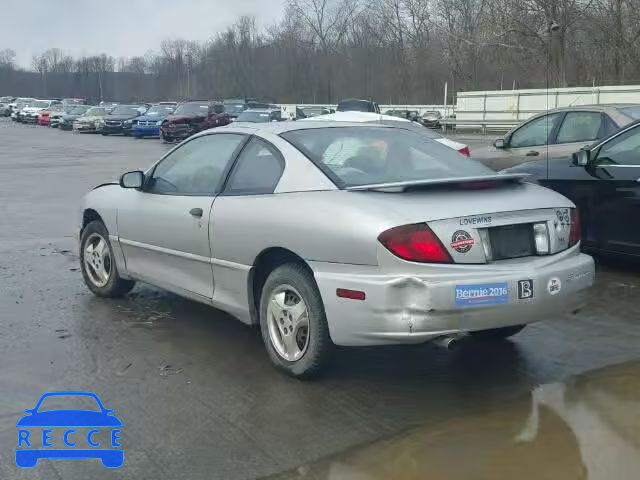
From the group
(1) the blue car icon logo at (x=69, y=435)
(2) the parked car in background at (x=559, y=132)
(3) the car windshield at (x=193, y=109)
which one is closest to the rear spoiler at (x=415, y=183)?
(1) the blue car icon logo at (x=69, y=435)

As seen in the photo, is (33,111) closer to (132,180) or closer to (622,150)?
(132,180)

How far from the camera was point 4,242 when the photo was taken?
31.7ft

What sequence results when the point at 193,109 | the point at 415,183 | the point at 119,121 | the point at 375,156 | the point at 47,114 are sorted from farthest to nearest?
the point at 47,114
the point at 119,121
the point at 193,109
the point at 375,156
the point at 415,183

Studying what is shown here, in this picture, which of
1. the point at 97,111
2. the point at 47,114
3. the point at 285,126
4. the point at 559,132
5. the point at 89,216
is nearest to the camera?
the point at 285,126

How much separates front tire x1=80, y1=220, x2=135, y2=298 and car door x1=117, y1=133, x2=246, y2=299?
0.38m

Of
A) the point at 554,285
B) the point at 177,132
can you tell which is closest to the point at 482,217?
the point at 554,285

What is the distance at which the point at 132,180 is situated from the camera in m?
6.10

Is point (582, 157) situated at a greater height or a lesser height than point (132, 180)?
greater

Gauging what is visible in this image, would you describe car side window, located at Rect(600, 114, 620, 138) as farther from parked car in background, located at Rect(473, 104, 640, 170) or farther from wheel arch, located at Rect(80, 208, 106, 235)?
wheel arch, located at Rect(80, 208, 106, 235)

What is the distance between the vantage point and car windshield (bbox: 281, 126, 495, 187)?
491 centimetres

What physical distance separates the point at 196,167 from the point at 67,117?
147ft

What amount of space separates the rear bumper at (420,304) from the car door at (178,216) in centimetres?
124

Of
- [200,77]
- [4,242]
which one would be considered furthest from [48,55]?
[4,242]

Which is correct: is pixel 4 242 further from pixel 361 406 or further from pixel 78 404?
→ pixel 361 406
